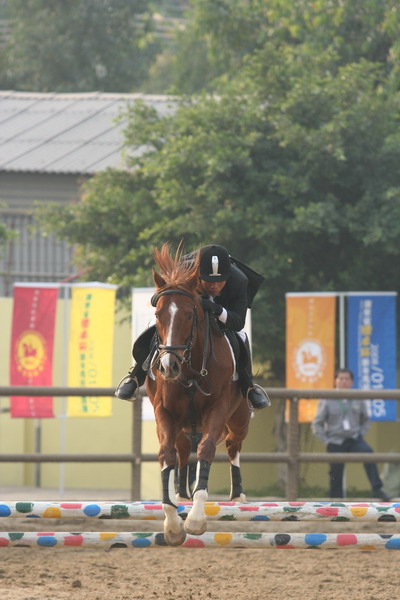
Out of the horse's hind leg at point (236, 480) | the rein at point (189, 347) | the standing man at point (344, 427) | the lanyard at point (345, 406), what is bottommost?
the horse's hind leg at point (236, 480)

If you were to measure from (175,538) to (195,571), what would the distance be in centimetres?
310

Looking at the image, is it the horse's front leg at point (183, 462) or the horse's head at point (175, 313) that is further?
the horse's front leg at point (183, 462)

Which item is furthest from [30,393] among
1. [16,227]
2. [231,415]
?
[16,227]

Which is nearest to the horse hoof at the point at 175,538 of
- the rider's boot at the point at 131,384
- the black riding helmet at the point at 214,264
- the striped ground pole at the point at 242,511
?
the striped ground pole at the point at 242,511

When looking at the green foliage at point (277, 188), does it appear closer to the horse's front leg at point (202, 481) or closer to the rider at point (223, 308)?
the rider at point (223, 308)

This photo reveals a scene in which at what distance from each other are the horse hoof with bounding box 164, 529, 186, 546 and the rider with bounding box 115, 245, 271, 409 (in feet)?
3.69

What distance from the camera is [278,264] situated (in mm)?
14516

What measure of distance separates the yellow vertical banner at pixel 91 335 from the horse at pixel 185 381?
642 centimetres

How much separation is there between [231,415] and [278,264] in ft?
22.4

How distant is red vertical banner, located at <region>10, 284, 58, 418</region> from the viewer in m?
14.1

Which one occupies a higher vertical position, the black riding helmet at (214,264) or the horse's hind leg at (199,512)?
the black riding helmet at (214,264)

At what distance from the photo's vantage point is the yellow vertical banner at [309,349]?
13742 mm

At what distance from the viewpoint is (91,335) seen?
14.0 metres

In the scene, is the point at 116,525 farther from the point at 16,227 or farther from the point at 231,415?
the point at 16,227
